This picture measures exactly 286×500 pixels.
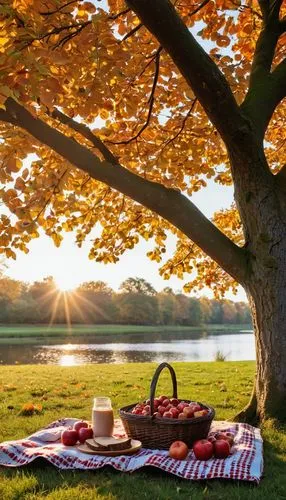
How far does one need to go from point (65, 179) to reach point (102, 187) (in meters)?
2.24

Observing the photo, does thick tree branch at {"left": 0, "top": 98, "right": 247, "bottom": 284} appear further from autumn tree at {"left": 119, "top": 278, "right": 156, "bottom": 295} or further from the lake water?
autumn tree at {"left": 119, "top": 278, "right": 156, "bottom": 295}

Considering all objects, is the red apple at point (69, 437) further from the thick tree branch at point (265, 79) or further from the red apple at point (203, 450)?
the thick tree branch at point (265, 79)

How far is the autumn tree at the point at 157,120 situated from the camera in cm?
551

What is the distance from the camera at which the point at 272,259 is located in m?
6.68

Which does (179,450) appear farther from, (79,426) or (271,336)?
(271,336)

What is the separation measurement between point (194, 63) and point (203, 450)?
4.08m

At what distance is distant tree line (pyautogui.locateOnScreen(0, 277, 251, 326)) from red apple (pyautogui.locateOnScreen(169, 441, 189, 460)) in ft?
209

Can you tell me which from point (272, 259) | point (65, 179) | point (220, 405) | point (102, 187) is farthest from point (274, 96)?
point (220, 405)

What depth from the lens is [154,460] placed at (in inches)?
188

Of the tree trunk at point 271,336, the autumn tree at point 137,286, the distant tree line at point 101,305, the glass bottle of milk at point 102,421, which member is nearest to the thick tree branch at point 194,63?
the tree trunk at point 271,336

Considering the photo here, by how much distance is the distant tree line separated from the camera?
257 feet

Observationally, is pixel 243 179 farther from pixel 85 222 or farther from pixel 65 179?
pixel 85 222

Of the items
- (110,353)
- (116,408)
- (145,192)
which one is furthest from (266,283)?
(110,353)

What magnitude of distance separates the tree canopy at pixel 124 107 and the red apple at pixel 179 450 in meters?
2.56
